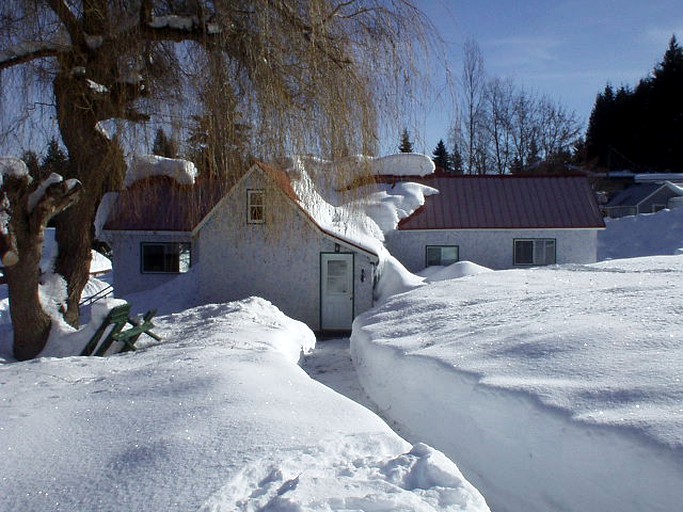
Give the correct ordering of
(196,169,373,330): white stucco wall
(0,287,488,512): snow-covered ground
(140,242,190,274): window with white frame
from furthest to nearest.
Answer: (140,242,190,274): window with white frame → (196,169,373,330): white stucco wall → (0,287,488,512): snow-covered ground

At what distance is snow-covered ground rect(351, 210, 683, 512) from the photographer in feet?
14.1

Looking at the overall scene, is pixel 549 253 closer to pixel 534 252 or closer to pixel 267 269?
pixel 534 252

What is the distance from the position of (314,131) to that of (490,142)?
114 ft

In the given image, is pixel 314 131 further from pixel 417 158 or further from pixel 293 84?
pixel 417 158

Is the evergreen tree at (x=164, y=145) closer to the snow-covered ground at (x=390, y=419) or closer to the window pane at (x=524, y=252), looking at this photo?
the snow-covered ground at (x=390, y=419)

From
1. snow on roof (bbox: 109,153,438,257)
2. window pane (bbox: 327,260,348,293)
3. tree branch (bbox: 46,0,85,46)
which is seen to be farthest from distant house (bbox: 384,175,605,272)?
tree branch (bbox: 46,0,85,46)

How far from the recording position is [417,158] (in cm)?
2006

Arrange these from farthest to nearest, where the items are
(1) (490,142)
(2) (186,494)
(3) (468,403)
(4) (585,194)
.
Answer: (1) (490,142)
(4) (585,194)
(3) (468,403)
(2) (186,494)

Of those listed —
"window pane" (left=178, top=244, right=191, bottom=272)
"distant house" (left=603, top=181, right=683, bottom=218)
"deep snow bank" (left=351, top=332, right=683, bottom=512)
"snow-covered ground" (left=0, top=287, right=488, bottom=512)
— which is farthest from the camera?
"distant house" (left=603, top=181, right=683, bottom=218)

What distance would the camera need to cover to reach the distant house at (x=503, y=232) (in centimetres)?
1784

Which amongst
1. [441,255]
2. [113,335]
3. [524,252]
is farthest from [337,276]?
[113,335]

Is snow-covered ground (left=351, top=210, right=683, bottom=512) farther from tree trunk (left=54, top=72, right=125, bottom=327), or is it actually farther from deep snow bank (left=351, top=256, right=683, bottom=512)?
tree trunk (left=54, top=72, right=125, bottom=327)

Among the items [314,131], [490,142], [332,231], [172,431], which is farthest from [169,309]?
[490,142]

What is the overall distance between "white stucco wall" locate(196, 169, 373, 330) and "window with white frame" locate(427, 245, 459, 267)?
391 cm
